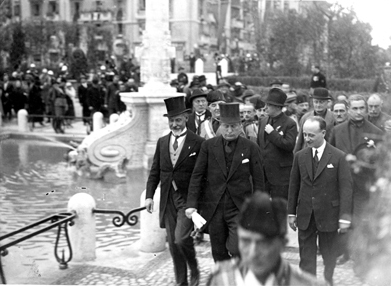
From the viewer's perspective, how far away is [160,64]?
12.3 m

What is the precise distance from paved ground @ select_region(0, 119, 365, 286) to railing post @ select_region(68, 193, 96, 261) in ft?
0.41

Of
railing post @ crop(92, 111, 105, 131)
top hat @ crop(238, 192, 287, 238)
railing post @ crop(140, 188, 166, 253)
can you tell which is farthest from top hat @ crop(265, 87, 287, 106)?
railing post @ crop(92, 111, 105, 131)

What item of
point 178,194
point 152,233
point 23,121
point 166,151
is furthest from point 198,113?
point 23,121

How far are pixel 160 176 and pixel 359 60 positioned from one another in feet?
35.6

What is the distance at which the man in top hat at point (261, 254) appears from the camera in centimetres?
259

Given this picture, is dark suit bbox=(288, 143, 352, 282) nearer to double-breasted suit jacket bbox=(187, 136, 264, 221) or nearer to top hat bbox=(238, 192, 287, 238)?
double-breasted suit jacket bbox=(187, 136, 264, 221)

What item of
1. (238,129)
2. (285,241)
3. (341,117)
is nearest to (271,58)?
(341,117)

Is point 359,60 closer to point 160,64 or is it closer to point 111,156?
point 160,64

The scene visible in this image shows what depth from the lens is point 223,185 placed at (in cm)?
487

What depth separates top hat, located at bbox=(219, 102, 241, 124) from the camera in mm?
4742

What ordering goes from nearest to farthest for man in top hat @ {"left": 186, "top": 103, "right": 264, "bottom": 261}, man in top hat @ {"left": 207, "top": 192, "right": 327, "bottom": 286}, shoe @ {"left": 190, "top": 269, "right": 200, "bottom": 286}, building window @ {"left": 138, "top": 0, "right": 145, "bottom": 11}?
man in top hat @ {"left": 207, "top": 192, "right": 327, "bottom": 286} → man in top hat @ {"left": 186, "top": 103, "right": 264, "bottom": 261} → shoe @ {"left": 190, "top": 269, "right": 200, "bottom": 286} → building window @ {"left": 138, "top": 0, "right": 145, "bottom": 11}

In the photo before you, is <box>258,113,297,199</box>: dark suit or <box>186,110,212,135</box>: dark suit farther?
<box>186,110,212,135</box>: dark suit

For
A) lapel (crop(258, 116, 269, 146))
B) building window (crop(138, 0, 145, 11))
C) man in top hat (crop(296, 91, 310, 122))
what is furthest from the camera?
building window (crop(138, 0, 145, 11))

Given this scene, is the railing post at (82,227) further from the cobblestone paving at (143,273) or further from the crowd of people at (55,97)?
the crowd of people at (55,97)
